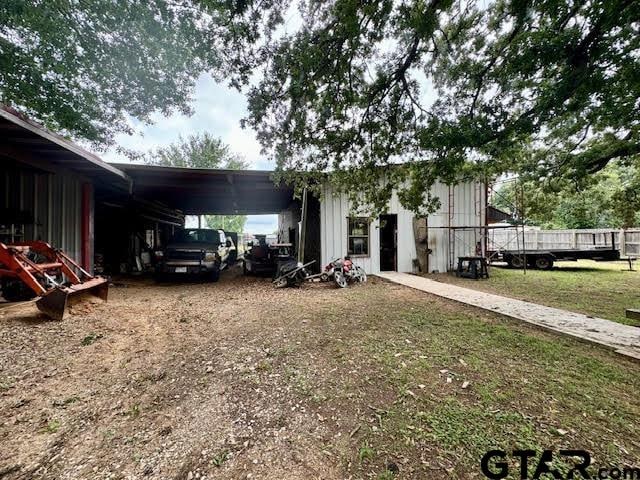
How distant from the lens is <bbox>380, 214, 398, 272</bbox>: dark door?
394 inches

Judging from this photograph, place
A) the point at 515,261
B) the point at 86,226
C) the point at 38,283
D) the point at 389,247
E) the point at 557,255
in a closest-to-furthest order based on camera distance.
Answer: the point at 38,283
the point at 86,226
the point at 389,247
the point at 557,255
the point at 515,261

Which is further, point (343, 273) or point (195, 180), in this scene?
point (195, 180)

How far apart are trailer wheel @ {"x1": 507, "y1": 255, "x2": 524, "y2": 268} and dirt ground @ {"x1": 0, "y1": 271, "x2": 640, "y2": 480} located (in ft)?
32.5

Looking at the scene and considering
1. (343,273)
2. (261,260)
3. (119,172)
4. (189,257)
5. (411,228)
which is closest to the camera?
(119,172)

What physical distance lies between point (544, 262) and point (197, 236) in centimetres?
1454

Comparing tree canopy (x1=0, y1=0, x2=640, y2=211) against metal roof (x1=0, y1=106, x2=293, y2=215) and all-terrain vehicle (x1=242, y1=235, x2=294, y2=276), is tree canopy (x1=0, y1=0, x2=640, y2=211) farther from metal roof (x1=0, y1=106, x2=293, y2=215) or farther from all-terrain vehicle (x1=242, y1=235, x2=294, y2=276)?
all-terrain vehicle (x1=242, y1=235, x2=294, y2=276)

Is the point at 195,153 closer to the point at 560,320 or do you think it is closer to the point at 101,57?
the point at 101,57

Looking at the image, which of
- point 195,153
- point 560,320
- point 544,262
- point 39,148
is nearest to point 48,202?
point 39,148

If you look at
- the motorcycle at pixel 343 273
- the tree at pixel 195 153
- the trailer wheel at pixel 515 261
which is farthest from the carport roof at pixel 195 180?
the tree at pixel 195 153

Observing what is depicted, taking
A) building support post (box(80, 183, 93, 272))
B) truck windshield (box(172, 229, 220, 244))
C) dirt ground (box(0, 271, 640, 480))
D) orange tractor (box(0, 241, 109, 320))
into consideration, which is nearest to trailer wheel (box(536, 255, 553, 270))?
dirt ground (box(0, 271, 640, 480))

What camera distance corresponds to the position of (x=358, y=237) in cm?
962

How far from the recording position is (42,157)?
18.0ft

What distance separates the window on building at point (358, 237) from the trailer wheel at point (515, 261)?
7663mm

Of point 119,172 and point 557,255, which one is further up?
point 119,172
